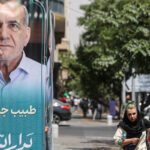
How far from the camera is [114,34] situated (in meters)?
18.9

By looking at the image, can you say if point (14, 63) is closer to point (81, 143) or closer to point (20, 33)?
point (20, 33)

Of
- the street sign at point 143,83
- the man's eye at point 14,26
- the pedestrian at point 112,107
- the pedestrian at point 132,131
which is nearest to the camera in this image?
the pedestrian at point 132,131

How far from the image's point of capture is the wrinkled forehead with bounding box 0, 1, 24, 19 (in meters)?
8.40

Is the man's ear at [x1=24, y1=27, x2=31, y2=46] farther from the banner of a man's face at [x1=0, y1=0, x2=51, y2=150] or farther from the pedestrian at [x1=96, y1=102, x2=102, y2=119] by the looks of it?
the pedestrian at [x1=96, y1=102, x2=102, y2=119]

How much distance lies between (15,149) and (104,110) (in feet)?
183

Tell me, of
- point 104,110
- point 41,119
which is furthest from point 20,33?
point 104,110

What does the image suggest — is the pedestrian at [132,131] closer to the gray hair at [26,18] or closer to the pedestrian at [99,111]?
the gray hair at [26,18]

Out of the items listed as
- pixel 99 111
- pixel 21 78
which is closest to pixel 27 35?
pixel 21 78

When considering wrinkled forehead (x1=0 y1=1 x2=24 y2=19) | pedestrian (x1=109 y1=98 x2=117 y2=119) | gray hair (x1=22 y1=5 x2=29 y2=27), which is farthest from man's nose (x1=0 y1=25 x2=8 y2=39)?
pedestrian (x1=109 y1=98 x2=117 y2=119)

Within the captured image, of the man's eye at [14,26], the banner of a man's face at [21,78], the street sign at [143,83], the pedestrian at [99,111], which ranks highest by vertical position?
the man's eye at [14,26]

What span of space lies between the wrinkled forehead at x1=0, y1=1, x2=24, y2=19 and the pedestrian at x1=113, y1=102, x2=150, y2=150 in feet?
6.38

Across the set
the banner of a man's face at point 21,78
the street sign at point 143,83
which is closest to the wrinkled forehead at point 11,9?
the banner of a man's face at point 21,78

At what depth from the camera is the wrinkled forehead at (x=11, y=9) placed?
840 centimetres

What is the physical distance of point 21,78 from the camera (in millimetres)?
8516
